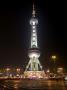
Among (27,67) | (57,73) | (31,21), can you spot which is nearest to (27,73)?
(27,67)

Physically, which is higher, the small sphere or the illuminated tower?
the small sphere

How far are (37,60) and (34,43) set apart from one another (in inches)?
426

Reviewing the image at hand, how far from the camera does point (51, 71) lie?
7111 inches

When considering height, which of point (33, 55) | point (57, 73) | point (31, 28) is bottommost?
point (57, 73)

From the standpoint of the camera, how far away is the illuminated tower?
581 feet

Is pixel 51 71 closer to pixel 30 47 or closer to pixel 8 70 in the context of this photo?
pixel 30 47

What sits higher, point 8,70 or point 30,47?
point 30,47

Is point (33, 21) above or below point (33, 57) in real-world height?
above

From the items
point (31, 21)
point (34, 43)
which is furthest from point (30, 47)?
point (31, 21)

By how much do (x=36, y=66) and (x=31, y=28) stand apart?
25.0 m

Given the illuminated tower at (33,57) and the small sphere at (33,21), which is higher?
the small sphere at (33,21)

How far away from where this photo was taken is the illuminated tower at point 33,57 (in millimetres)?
177125

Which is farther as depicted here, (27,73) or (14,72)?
(14,72)

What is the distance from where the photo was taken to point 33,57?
18400 centimetres
